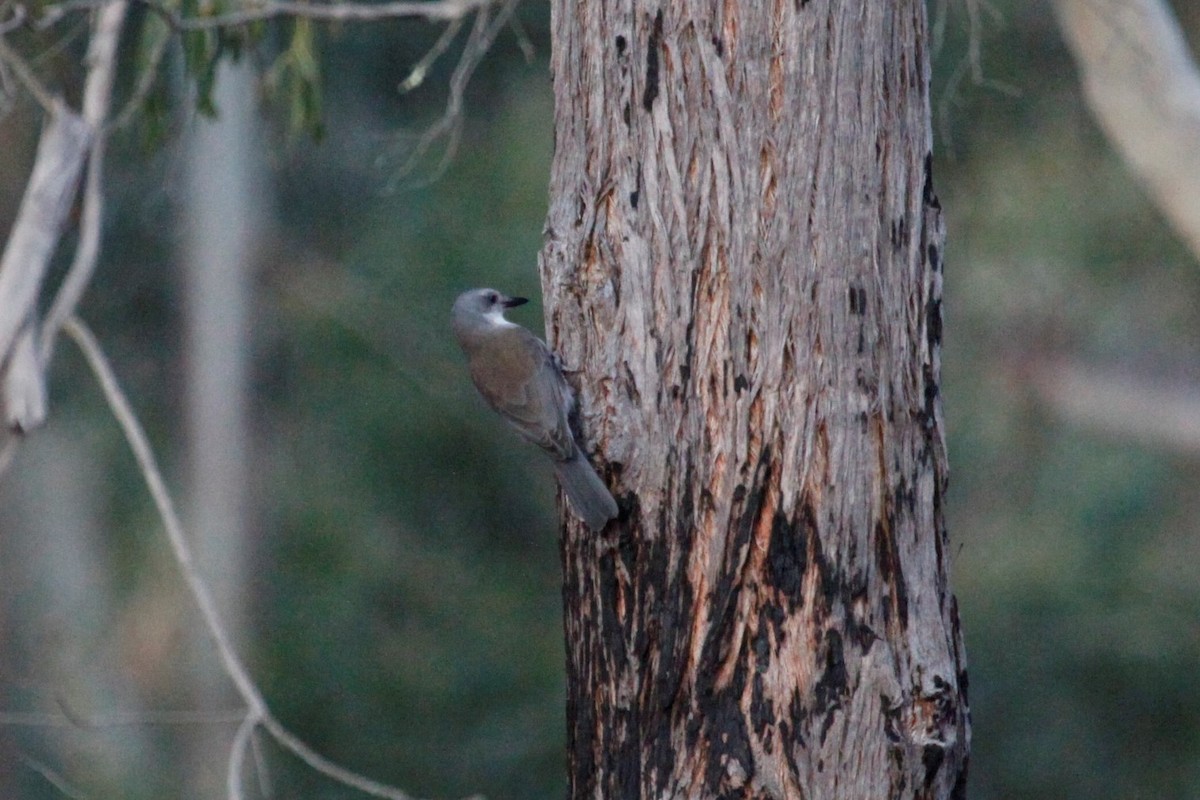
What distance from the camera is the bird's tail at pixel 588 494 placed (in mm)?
2697

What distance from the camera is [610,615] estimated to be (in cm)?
274

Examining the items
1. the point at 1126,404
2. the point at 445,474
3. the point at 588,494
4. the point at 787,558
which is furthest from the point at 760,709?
the point at 445,474

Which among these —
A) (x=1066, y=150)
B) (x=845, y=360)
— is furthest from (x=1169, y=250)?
(x=845, y=360)

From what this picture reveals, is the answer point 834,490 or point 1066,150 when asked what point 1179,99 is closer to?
point 834,490

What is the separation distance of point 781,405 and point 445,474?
8.40 metres

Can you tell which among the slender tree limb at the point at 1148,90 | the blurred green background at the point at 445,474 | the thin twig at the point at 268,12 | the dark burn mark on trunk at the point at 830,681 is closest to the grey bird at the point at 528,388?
the dark burn mark on trunk at the point at 830,681

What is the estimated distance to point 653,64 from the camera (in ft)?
8.75

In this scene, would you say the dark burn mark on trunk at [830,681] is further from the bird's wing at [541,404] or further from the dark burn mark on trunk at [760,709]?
the bird's wing at [541,404]

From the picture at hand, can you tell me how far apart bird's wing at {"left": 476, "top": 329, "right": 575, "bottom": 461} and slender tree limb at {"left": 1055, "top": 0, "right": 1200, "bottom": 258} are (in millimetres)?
3219

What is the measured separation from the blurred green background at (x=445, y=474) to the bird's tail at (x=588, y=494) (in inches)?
278

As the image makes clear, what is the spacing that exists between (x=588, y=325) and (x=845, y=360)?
43 cm

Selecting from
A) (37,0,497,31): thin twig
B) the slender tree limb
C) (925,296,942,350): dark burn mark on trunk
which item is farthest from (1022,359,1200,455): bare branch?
(925,296,942,350): dark burn mark on trunk

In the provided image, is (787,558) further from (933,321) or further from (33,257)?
(33,257)

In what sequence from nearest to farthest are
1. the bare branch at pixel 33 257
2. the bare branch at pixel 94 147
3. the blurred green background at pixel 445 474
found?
1. the bare branch at pixel 33 257
2. the bare branch at pixel 94 147
3. the blurred green background at pixel 445 474
